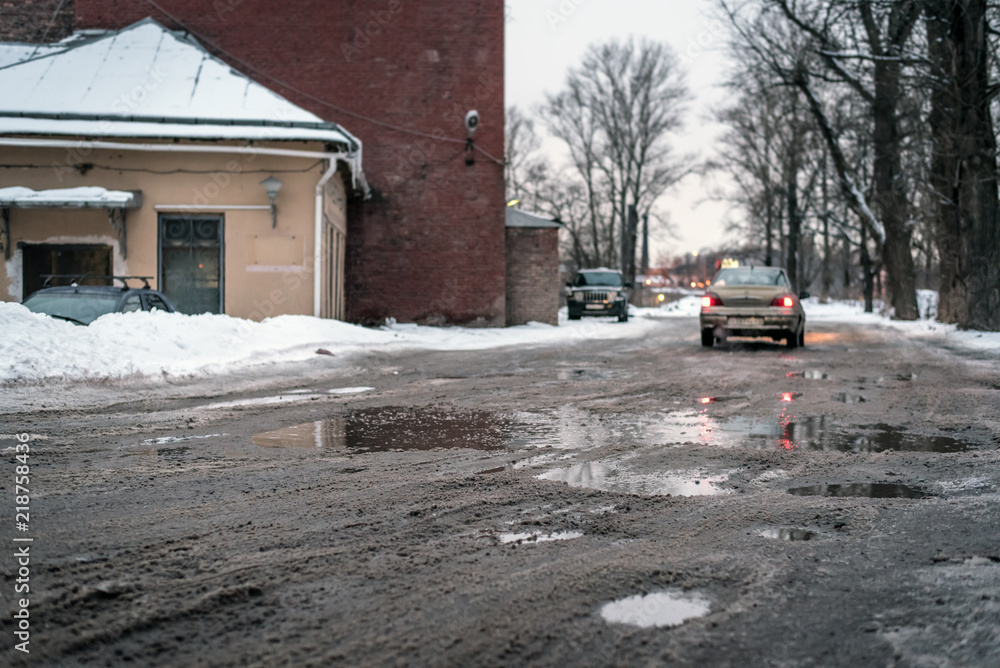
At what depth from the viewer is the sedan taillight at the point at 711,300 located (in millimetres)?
16547

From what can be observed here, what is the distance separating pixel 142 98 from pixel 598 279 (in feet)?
67.6

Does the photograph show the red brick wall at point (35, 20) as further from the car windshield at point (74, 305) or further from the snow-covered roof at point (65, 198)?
the car windshield at point (74, 305)

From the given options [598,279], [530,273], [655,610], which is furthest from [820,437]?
[598,279]

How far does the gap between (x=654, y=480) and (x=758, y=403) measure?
12.8 feet

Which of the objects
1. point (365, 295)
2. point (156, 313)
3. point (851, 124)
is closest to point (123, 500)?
point (156, 313)

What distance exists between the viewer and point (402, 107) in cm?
2312

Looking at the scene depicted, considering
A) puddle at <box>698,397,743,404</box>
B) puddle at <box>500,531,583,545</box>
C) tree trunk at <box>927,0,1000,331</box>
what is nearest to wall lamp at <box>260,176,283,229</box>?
puddle at <box>698,397,743,404</box>

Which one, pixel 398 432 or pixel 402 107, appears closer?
pixel 398 432

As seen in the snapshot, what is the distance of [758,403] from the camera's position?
8.28 metres

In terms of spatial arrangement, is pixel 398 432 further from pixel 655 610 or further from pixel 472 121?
pixel 472 121

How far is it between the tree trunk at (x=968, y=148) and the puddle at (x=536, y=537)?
62.6ft

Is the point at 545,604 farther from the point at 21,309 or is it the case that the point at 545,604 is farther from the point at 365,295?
Result: the point at 365,295

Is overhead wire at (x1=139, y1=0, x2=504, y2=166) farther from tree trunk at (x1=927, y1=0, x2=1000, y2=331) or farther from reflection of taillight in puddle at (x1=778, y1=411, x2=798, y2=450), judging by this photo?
reflection of taillight in puddle at (x1=778, y1=411, x2=798, y2=450)

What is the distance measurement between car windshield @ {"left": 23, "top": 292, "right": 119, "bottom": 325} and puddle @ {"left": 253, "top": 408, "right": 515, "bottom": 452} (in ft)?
17.5
